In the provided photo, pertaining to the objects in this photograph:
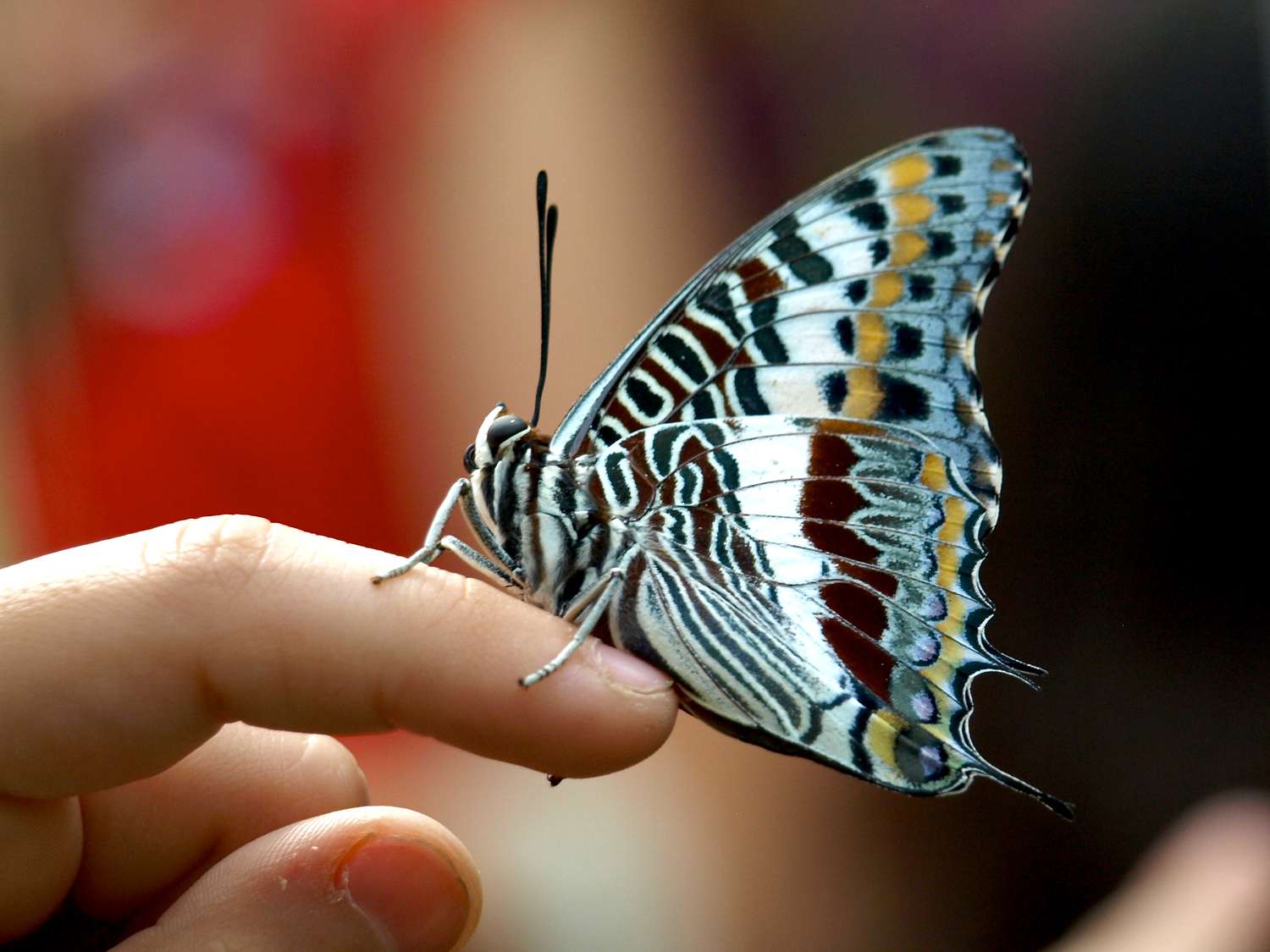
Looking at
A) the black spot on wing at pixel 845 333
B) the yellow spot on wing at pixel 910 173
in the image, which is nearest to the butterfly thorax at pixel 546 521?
the black spot on wing at pixel 845 333

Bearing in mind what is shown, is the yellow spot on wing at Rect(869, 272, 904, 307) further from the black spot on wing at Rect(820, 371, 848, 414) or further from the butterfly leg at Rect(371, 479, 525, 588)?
the butterfly leg at Rect(371, 479, 525, 588)

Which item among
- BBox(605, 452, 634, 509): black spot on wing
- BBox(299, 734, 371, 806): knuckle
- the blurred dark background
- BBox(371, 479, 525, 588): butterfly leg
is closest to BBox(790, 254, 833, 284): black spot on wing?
BBox(605, 452, 634, 509): black spot on wing

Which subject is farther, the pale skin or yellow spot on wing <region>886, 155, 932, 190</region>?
yellow spot on wing <region>886, 155, 932, 190</region>

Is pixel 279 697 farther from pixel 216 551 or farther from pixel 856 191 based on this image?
pixel 856 191

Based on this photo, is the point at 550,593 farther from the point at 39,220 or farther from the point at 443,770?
the point at 39,220

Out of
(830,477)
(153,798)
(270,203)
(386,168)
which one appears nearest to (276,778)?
(153,798)

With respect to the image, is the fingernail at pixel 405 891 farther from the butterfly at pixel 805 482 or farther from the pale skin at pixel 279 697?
the butterfly at pixel 805 482
